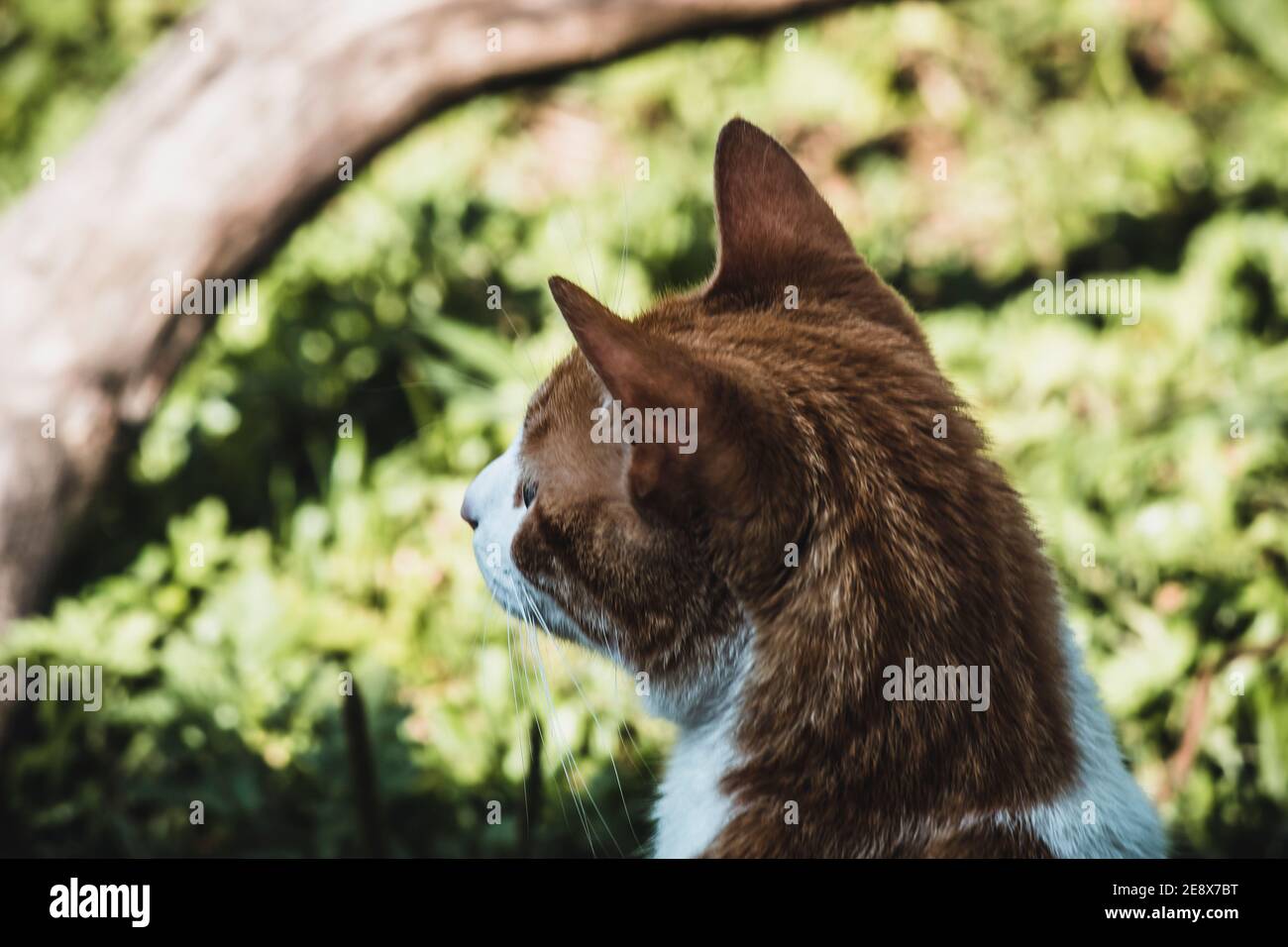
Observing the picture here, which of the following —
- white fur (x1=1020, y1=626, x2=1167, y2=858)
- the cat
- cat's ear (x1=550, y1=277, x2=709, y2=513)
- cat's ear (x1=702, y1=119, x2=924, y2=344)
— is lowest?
white fur (x1=1020, y1=626, x2=1167, y2=858)

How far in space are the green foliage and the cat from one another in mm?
288

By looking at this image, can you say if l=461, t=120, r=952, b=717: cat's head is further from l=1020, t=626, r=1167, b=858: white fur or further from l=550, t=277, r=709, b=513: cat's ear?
l=1020, t=626, r=1167, b=858: white fur

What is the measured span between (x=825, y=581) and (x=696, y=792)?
43 cm

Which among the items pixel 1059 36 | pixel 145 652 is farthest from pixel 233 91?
pixel 1059 36

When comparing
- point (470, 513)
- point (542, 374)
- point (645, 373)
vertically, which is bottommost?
point (470, 513)

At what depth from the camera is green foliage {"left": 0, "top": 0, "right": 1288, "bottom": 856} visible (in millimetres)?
3107

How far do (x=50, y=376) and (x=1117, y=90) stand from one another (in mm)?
4229

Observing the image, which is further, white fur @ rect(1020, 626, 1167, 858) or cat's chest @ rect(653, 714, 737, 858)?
cat's chest @ rect(653, 714, 737, 858)

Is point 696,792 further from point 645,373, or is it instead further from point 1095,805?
point 645,373

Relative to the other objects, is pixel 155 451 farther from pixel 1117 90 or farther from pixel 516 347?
pixel 1117 90

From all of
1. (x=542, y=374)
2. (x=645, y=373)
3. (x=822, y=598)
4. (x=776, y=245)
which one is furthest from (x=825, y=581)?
(x=542, y=374)

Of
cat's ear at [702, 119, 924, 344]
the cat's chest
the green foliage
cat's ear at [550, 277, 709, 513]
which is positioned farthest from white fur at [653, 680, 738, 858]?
cat's ear at [702, 119, 924, 344]

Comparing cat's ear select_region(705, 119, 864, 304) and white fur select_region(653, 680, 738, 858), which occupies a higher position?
cat's ear select_region(705, 119, 864, 304)

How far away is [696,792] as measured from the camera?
199 centimetres
